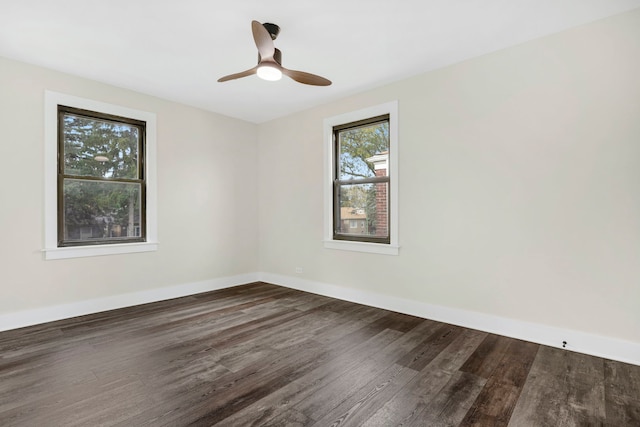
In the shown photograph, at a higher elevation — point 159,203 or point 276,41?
point 276,41

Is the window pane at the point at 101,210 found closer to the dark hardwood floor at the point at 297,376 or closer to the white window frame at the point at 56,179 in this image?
the white window frame at the point at 56,179

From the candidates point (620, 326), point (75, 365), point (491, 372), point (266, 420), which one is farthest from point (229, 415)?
point (620, 326)

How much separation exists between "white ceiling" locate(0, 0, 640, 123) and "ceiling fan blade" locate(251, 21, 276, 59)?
0.25 m

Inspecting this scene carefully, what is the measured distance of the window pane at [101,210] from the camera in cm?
372

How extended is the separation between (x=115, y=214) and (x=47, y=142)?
104 cm

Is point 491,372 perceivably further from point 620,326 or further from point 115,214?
point 115,214

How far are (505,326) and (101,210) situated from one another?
4.62 meters

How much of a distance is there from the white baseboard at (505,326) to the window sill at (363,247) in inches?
20.8

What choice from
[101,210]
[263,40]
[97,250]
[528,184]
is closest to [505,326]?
[528,184]

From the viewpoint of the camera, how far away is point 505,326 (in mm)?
3078

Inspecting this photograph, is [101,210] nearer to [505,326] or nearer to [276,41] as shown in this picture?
[276,41]

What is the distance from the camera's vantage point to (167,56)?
3.22m

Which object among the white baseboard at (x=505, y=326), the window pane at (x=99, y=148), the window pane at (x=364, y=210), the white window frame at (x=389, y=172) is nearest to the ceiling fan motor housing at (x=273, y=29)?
the white window frame at (x=389, y=172)

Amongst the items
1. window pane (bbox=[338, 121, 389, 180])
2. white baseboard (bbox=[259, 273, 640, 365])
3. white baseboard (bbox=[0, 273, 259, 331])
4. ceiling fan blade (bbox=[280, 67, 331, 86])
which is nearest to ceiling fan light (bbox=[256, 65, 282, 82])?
ceiling fan blade (bbox=[280, 67, 331, 86])
